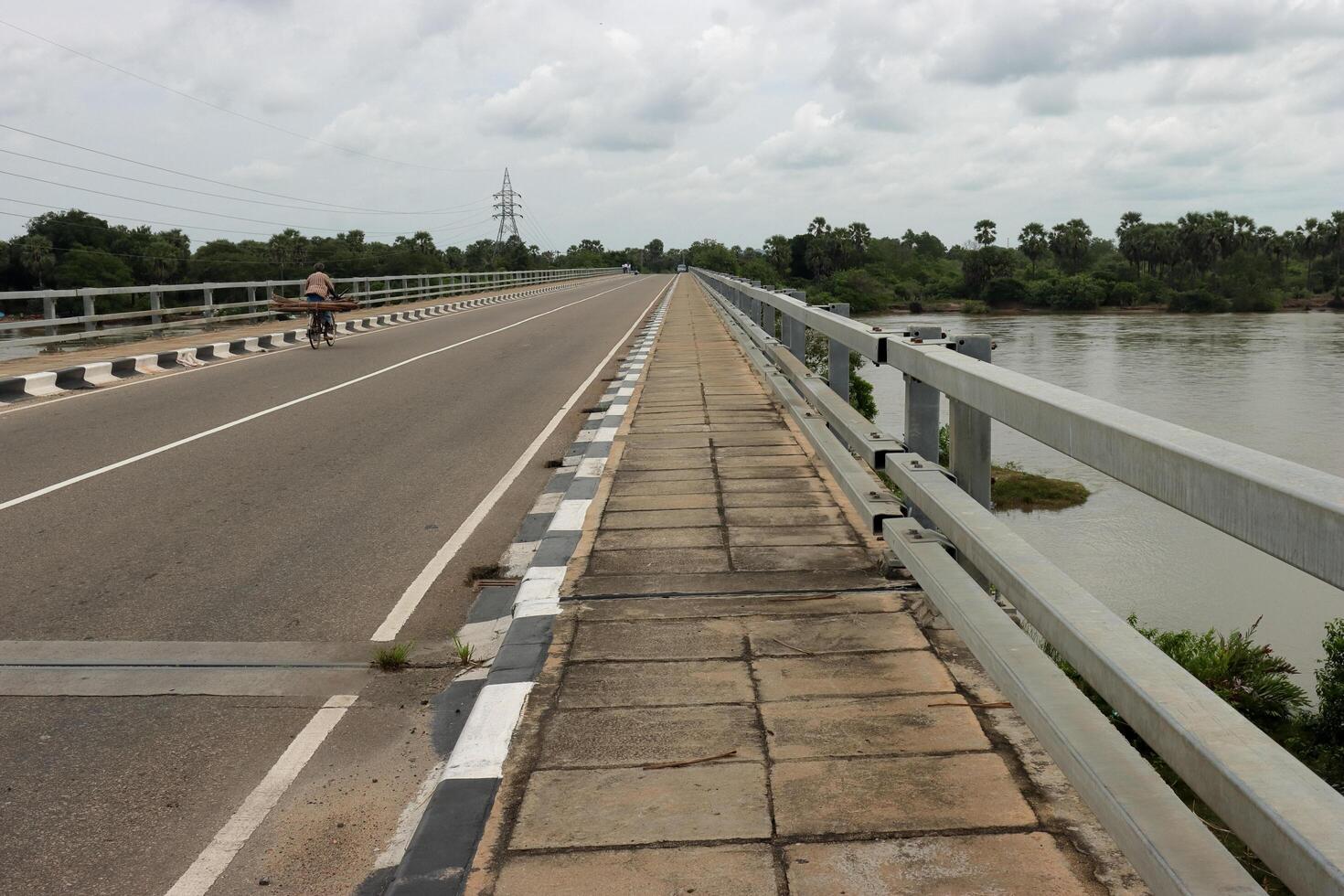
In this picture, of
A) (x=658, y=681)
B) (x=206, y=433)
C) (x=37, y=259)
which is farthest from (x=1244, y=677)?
(x=37, y=259)

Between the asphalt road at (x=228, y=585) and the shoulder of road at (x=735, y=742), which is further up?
the shoulder of road at (x=735, y=742)

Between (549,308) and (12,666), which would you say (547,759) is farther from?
(549,308)

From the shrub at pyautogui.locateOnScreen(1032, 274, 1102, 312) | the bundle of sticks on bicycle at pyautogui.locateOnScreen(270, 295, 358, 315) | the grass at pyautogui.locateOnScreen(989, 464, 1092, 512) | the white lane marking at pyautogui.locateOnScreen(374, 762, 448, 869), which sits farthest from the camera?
the shrub at pyautogui.locateOnScreen(1032, 274, 1102, 312)

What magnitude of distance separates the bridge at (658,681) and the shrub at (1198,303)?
451 feet

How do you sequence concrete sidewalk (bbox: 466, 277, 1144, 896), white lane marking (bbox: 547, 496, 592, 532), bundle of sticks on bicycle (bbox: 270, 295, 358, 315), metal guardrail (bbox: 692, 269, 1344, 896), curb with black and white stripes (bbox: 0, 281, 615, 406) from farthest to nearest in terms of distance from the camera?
bundle of sticks on bicycle (bbox: 270, 295, 358, 315)
curb with black and white stripes (bbox: 0, 281, 615, 406)
white lane marking (bbox: 547, 496, 592, 532)
concrete sidewalk (bbox: 466, 277, 1144, 896)
metal guardrail (bbox: 692, 269, 1344, 896)

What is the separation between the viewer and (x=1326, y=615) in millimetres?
34625

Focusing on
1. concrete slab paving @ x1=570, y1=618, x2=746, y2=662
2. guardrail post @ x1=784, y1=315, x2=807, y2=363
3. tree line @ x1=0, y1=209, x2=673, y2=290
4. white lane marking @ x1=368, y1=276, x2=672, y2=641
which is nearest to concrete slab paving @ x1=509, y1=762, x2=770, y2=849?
concrete slab paving @ x1=570, y1=618, x2=746, y2=662

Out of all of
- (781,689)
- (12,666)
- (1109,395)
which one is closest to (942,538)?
(781,689)

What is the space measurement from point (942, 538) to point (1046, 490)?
43.9m

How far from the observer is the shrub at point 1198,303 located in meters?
132

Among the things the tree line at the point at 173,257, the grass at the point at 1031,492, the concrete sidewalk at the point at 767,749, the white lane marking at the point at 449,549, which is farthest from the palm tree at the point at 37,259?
the concrete sidewalk at the point at 767,749

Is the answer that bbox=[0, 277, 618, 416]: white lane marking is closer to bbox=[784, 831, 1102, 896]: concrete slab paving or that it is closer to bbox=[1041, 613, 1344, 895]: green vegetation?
bbox=[784, 831, 1102, 896]: concrete slab paving

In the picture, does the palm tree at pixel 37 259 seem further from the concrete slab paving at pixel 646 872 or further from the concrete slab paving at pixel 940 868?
the concrete slab paving at pixel 940 868

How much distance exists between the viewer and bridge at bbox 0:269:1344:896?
230 centimetres
